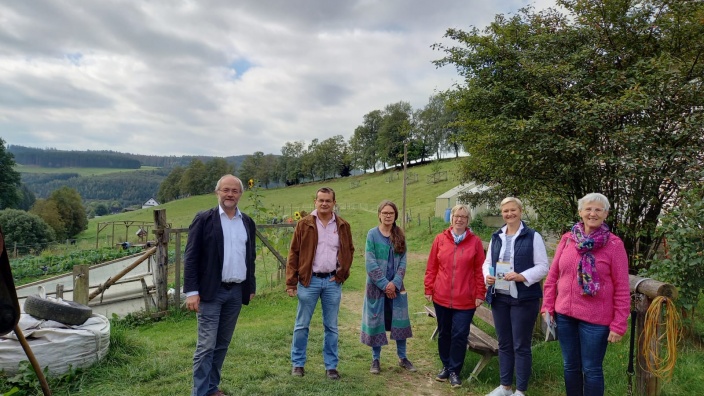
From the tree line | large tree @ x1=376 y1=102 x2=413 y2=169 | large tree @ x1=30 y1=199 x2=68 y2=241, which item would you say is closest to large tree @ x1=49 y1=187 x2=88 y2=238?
large tree @ x1=30 y1=199 x2=68 y2=241

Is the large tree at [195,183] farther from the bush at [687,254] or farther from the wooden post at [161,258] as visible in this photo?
the bush at [687,254]

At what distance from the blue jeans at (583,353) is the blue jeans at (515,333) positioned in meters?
0.36

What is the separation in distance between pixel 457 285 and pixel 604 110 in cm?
299

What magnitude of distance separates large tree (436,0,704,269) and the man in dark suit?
13.0 ft

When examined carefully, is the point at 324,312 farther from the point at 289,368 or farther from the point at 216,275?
the point at 216,275

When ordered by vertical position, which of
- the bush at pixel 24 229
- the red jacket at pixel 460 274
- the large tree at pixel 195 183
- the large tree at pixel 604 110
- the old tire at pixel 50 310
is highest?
the large tree at pixel 195 183

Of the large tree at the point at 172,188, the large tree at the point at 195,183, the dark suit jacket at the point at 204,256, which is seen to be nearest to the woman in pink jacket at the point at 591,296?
the dark suit jacket at the point at 204,256

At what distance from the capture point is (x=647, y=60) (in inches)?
215

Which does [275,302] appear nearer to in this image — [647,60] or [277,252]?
[277,252]

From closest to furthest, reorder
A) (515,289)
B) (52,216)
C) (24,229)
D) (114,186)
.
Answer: (515,289)
(24,229)
(52,216)
(114,186)

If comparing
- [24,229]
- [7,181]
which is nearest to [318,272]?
[24,229]

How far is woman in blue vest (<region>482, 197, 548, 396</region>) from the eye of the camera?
3.54 m

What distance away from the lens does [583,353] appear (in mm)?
3082

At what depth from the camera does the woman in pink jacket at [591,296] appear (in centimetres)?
293
